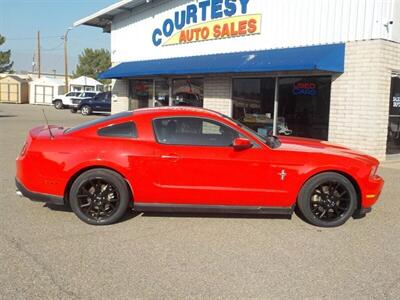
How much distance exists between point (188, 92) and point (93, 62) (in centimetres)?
6803

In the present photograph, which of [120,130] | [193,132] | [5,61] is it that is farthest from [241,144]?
[5,61]

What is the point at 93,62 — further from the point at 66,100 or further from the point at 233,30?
the point at 233,30

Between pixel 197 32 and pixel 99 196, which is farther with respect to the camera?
pixel 197 32

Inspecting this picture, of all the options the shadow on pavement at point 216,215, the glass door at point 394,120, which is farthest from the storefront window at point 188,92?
the shadow on pavement at point 216,215

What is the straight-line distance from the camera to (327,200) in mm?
5613

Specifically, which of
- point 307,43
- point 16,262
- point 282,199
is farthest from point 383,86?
point 16,262

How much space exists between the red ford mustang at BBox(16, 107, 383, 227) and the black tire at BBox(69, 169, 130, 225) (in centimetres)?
1

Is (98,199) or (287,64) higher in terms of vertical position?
(287,64)

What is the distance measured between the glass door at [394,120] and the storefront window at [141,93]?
9.72 meters

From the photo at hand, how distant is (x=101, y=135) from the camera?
5.59 metres

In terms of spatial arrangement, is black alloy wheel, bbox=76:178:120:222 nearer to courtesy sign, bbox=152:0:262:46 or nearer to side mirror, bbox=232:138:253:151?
side mirror, bbox=232:138:253:151

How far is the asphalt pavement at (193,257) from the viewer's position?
3.71 meters

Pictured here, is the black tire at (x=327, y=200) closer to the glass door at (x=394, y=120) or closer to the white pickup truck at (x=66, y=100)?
the glass door at (x=394, y=120)

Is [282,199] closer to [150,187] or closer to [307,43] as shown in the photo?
[150,187]
